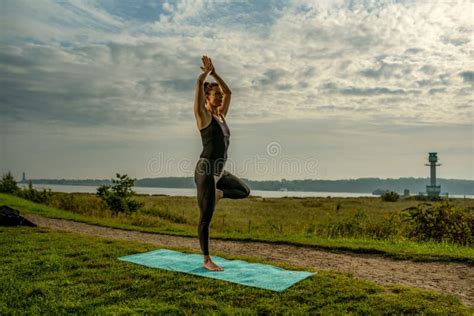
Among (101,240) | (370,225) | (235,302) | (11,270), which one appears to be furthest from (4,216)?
(370,225)

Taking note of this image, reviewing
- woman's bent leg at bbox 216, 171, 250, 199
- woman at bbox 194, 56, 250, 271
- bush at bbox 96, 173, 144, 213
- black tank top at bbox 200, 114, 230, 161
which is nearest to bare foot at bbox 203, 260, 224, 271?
woman at bbox 194, 56, 250, 271

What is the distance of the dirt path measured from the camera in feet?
21.1

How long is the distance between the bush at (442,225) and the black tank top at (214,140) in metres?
7.35

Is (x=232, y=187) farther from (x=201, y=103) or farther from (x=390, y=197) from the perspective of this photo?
(x=390, y=197)

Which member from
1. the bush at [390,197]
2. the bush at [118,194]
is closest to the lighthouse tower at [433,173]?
the bush at [390,197]

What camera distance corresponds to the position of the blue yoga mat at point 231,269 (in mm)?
5977

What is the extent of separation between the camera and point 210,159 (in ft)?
21.6

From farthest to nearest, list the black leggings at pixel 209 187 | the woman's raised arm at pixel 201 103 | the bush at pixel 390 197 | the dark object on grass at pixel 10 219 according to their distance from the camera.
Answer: the bush at pixel 390 197 < the dark object on grass at pixel 10 219 < the black leggings at pixel 209 187 < the woman's raised arm at pixel 201 103

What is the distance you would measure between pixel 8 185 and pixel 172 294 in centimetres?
2673

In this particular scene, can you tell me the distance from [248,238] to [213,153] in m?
5.20

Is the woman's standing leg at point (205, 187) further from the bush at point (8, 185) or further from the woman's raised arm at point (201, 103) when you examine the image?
the bush at point (8, 185)

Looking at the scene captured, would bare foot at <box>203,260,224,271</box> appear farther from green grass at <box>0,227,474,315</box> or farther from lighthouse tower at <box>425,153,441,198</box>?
lighthouse tower at <box>425,153,441,198</box>

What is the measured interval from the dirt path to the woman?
2.11 m

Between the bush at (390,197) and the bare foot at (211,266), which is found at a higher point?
the bush at (390,197)
